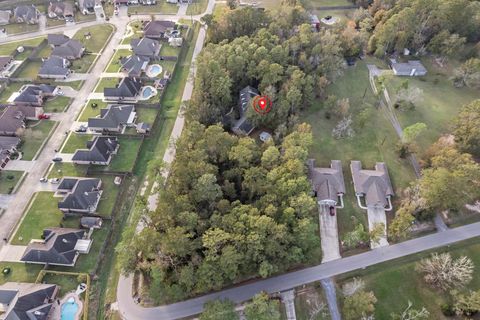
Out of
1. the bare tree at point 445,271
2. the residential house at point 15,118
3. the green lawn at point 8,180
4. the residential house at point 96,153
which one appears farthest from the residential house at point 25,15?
the bare tree at point 445,271

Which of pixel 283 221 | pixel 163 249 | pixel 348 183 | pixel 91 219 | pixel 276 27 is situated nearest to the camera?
pixel 163 249

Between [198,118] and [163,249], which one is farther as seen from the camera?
[198,118]

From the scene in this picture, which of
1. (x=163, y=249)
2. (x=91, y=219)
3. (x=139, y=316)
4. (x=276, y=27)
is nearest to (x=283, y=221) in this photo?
(x=163, y=249)

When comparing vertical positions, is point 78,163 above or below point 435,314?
above

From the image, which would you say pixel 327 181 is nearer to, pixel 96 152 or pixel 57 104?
pixel 96 152

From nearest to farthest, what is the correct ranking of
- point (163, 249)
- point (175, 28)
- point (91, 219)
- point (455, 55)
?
point (163, 249)
point (91, 219)
point (455, 55)
point (175, 28)

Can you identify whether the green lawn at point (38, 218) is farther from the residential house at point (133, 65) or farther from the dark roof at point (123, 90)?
the residential house at point (133, 65)

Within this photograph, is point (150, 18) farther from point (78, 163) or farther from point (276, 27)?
point (78, 163)

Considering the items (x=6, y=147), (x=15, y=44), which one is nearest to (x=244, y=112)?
(x=6, y=147)

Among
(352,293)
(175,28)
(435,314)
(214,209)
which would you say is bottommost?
(435,314)
